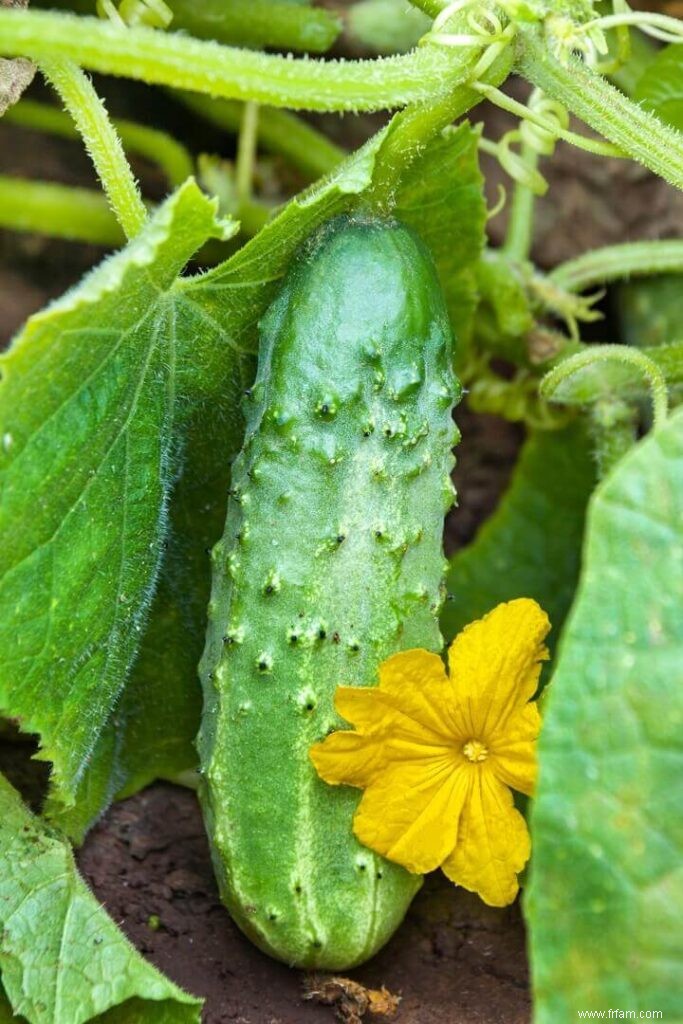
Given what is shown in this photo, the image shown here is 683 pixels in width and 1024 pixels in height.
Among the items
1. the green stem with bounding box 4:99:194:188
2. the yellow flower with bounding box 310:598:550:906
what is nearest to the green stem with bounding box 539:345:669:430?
the yellow flower with bounding box 310:598:550:906

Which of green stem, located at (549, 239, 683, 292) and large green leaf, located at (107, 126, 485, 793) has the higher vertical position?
green stem, located at (549, 239, 683, 292)

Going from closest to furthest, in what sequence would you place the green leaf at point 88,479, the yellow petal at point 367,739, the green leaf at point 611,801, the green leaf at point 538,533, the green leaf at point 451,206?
the green leaf at point 611,801, the green leaf at point 88,479, the yellow petal at point 367,739, the green leaf at point 451,206, the green leaf at point 538,533

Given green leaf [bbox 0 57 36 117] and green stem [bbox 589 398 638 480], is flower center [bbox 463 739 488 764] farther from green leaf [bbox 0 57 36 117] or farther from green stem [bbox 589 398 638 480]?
green leaf [bbox 0 57 36 117]

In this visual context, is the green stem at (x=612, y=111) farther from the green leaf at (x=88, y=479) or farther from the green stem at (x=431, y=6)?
the green leaf at (x=88, y=479)

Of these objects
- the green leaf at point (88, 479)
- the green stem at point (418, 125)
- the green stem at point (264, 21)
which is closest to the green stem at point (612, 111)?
the green stem at point (418, 125)

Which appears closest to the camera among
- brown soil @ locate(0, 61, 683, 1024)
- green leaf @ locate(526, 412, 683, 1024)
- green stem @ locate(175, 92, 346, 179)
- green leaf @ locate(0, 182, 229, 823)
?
green leaf @ locate(526, 412, 683, 1024)

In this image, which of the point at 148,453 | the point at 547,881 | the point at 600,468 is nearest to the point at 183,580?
the point at 148,453
